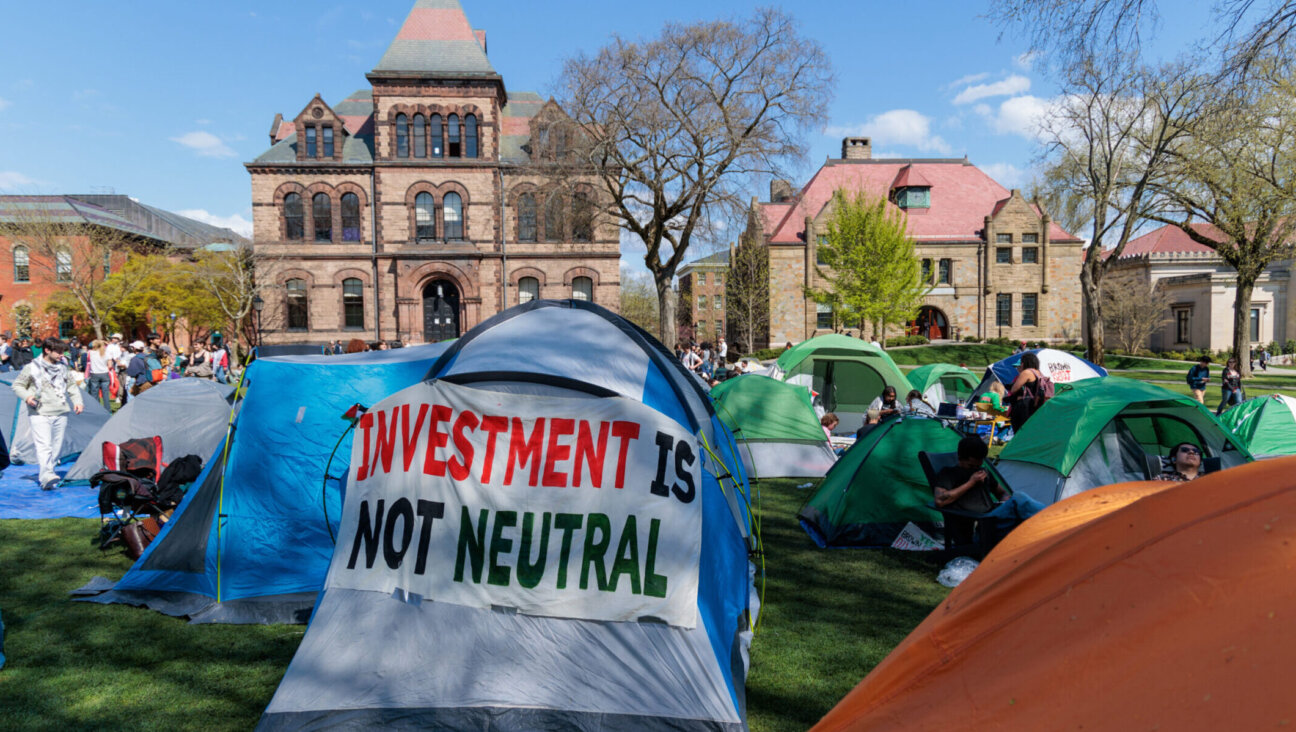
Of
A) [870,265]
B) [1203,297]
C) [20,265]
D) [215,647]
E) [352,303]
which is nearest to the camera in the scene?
[215,647]

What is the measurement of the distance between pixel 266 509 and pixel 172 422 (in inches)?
202

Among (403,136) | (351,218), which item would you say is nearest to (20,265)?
(351,218)

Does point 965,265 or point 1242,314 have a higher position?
point 965,265

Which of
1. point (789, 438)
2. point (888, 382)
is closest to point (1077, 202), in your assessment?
point (888, 382)

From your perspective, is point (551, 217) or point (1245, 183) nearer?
point (1245, 183)

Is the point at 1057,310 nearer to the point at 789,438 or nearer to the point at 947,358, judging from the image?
the point at 947,358

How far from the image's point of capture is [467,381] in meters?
4.21

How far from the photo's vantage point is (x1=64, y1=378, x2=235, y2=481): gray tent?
31.0 ft

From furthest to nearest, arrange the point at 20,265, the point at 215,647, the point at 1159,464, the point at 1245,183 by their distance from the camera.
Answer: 1. the point at 20,265
2. the point at 1245,183
3. the point at 1159,464
4. the point at 215,647

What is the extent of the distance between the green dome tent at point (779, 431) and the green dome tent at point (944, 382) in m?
5.48

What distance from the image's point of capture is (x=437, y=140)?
107ft

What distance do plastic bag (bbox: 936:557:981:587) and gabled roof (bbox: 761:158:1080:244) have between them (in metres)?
33.9

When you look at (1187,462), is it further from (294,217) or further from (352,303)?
(294,217)

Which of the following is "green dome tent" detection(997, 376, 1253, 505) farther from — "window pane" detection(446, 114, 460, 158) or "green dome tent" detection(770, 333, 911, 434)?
"window pane" detection(446, 114, 460, 158)
